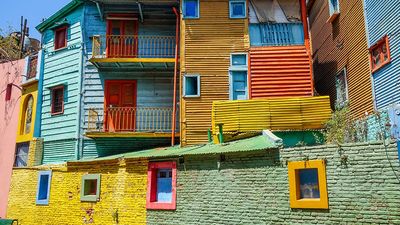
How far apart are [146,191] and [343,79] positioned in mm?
8457

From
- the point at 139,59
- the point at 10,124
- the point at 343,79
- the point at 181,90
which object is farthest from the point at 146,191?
the point at 10,124

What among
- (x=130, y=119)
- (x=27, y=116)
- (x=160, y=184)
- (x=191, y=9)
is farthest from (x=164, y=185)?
(x=27, y=116)

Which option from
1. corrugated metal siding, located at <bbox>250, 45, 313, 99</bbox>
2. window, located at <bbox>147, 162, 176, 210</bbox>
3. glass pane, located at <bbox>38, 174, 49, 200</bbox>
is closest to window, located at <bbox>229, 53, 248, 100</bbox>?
corrugated metal siding, located at <bbox>250, 45, 313, 99</bbox>

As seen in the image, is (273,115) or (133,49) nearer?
(273,115)

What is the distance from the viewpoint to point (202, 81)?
15055 millimetres

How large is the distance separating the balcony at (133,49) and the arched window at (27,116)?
4.75m

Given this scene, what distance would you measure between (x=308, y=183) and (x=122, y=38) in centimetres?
1122

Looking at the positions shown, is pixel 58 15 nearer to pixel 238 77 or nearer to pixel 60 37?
pixel 60 37

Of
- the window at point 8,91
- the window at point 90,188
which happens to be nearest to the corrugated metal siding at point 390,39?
the window at point 90,188

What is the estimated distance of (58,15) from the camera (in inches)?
715

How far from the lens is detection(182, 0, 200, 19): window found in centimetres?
1569

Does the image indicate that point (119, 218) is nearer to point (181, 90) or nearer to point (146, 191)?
point (146, 191)

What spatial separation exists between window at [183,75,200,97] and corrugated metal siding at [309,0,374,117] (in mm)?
5542

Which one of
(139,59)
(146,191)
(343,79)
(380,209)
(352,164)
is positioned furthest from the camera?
(139,59)
